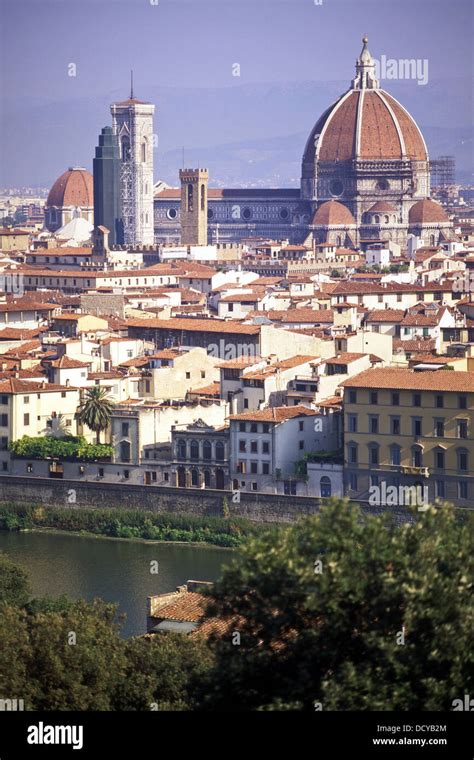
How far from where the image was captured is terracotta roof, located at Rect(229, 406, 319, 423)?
115 feet

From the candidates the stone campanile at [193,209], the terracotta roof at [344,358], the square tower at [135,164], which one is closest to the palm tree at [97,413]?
the terracotta roof at [344,358]

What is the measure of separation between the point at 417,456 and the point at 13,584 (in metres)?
9.17

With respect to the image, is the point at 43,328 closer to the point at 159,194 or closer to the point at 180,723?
the point at 180,723

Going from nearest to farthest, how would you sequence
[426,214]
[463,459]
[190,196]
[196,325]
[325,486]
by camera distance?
[463,459]
[325,486]
[196,325]
[190,196]
[426,214]

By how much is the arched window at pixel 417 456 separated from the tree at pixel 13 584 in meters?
8.49

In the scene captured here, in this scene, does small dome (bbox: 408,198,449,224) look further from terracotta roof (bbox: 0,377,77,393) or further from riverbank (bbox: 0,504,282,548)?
riverbank (bbox: 0,504,282,548)

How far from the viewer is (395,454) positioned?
33406 mm

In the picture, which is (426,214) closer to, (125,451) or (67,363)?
(67,363)

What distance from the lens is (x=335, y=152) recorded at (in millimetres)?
113188

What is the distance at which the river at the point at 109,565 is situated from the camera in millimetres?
28109

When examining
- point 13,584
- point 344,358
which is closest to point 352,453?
point 344,358

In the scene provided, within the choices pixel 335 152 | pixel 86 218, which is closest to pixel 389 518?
pixel 335 152

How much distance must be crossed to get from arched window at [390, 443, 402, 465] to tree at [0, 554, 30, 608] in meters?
8.48

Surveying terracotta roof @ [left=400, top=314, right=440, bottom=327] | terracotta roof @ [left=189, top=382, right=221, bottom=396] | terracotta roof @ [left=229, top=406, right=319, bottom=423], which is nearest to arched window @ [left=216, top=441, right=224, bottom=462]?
terracotta roof @ [left=229, top=406, right=319, bottom=423]
